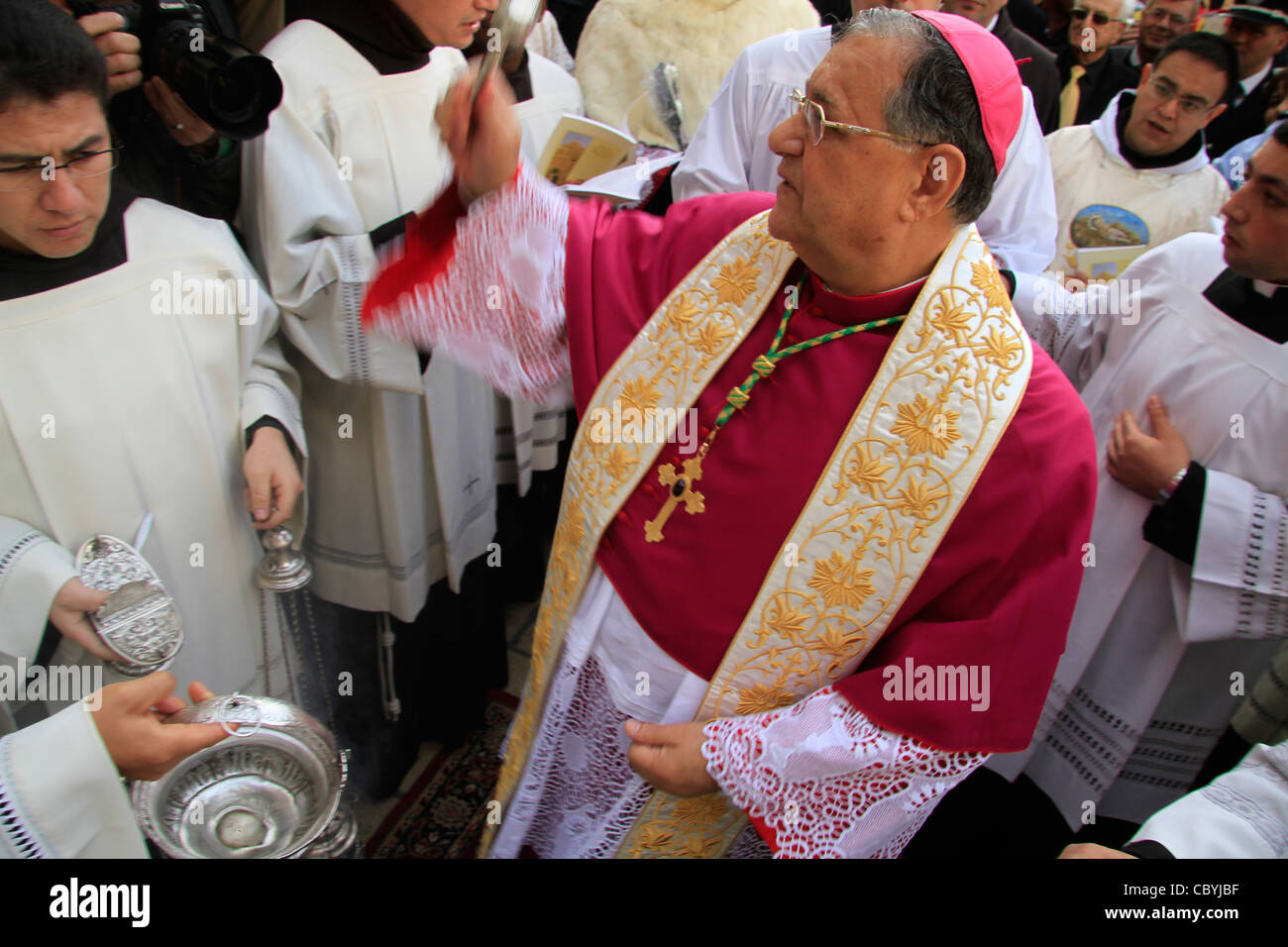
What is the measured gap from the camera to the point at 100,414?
1.64 metres

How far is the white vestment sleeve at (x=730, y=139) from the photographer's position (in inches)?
110

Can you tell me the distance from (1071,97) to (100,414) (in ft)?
16.3

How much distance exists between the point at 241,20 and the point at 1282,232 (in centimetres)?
266

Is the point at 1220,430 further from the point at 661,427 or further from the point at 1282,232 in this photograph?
the point at 661,427

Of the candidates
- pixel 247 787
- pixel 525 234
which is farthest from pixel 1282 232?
pixel 247 787

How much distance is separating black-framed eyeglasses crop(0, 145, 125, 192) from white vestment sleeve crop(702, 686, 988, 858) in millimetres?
1525

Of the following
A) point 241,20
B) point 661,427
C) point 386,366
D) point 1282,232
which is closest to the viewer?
point 661,427

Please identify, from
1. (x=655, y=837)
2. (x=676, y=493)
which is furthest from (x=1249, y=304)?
(x=655, y=837)

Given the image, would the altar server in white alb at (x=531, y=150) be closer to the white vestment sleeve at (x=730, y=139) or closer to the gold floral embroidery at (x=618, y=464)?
the white vestment sleeve at (x=730, y=139)

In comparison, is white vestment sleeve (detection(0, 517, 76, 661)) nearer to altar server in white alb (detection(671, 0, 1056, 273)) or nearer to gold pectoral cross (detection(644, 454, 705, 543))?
gold pectoral cross (detection(644, 454, 705, 543))

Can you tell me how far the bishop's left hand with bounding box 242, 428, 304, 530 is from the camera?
184cm

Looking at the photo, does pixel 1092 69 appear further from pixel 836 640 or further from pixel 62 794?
pixel 62 794

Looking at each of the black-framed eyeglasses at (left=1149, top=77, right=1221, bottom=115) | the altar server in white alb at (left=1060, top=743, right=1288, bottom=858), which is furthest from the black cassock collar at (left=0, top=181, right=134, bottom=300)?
the black-framed eyeglasses at (left=1149, top=77, right=1221, bottom=115)

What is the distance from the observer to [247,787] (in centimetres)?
148
